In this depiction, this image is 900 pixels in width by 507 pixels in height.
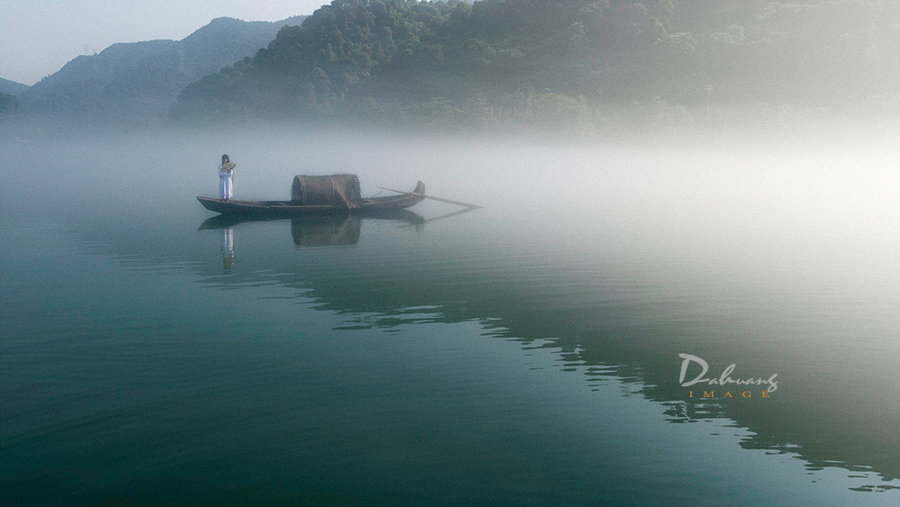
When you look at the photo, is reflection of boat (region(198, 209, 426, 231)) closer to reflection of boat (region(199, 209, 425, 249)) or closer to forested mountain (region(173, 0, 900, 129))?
reflection of boat (region(199, 209, 425, 249))

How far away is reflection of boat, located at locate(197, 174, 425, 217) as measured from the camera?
34.9 meters

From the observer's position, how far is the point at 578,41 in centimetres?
13725

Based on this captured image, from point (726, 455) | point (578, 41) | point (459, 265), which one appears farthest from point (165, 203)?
point (578, 41)

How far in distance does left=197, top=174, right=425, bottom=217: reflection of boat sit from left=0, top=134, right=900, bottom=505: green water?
4082mm

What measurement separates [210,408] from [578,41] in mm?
136271

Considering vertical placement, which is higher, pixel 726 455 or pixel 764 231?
pixel 764 231

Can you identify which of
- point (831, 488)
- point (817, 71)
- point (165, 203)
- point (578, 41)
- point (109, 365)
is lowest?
point (831, 488)

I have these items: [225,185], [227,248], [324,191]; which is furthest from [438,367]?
[324,191]

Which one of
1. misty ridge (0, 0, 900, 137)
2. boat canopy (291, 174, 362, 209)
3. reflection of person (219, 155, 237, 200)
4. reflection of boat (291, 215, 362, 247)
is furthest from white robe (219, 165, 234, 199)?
misty ridge (0, 0, 900, 137)

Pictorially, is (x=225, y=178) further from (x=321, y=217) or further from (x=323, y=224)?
(x=323, y=224)

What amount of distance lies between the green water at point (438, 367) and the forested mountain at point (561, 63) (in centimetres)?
8690

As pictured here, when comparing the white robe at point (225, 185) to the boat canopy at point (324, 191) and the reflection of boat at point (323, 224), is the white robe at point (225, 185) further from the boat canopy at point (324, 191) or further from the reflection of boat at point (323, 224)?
the boat canopy at point (324, 191)

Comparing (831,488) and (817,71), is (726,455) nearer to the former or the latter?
(831,488)

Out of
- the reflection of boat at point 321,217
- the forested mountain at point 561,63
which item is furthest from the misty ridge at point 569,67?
the reflection of boat at point 321,217
